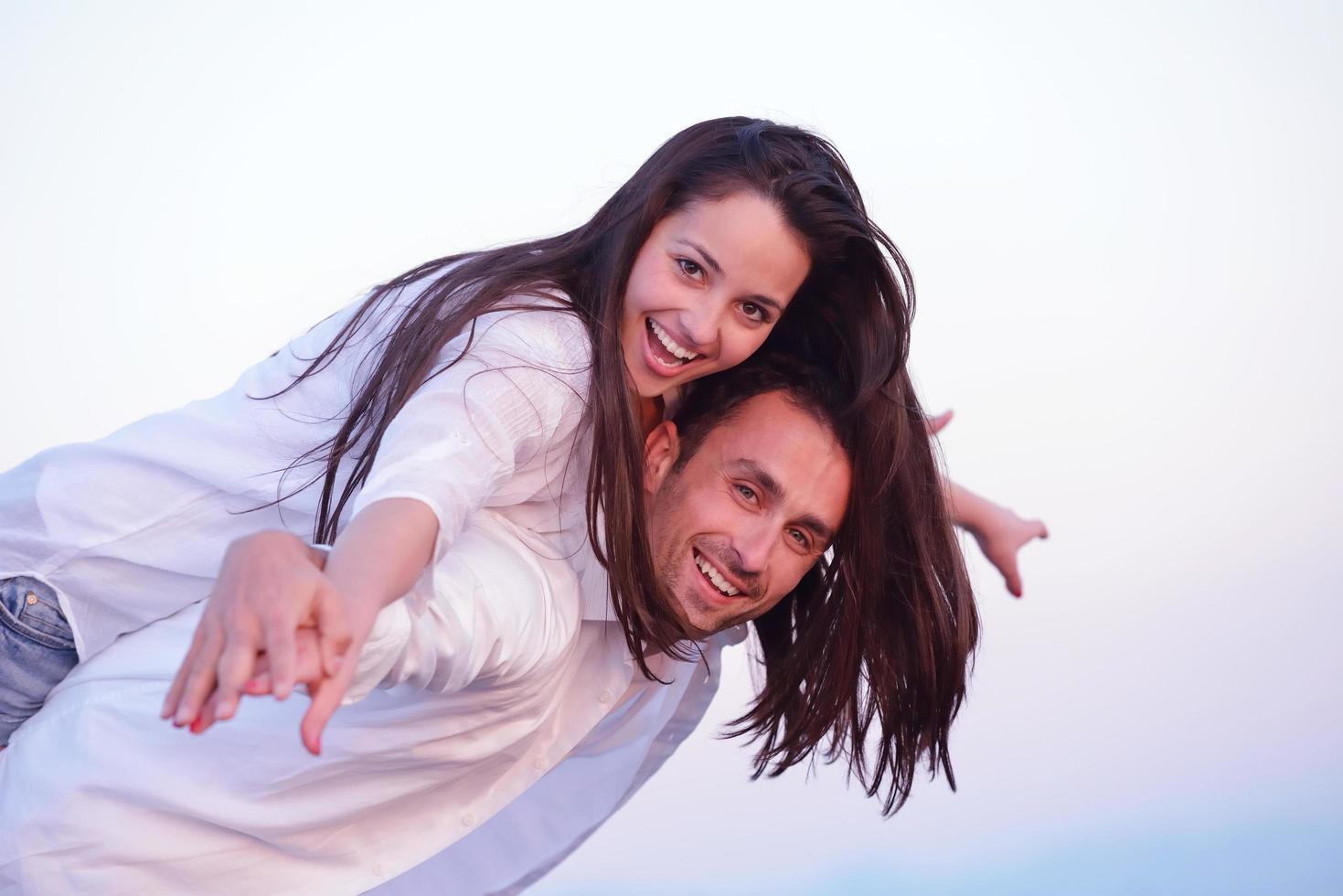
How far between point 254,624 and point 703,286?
1.48 meters

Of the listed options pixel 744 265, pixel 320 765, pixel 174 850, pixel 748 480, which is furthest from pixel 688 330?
pixel 174 850

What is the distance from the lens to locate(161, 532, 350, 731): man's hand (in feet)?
4.70

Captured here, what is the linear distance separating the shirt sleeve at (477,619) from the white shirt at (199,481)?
0.14m

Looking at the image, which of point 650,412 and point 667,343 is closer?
point 667,343

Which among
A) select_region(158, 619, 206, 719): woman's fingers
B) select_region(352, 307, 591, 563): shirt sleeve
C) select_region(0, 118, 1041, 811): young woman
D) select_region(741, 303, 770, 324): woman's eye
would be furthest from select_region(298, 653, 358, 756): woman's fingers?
select_region(741, 303, 770, 324): woman's eye

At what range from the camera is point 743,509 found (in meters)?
3.09

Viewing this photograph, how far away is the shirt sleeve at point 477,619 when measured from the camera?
1.96 meters

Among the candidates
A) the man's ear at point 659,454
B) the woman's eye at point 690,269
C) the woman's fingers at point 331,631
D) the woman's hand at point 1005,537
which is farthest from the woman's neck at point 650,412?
the woman's fingers at point 331,631

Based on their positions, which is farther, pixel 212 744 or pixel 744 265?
pixel 744 265

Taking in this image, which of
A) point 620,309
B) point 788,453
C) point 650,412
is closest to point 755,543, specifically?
point 788,453

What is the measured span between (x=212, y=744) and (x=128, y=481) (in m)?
0.55

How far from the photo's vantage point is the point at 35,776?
234 cm

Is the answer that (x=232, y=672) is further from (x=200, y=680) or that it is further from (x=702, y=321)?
(x=702, y=321)

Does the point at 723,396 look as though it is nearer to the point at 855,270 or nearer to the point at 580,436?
the point at 855,270
